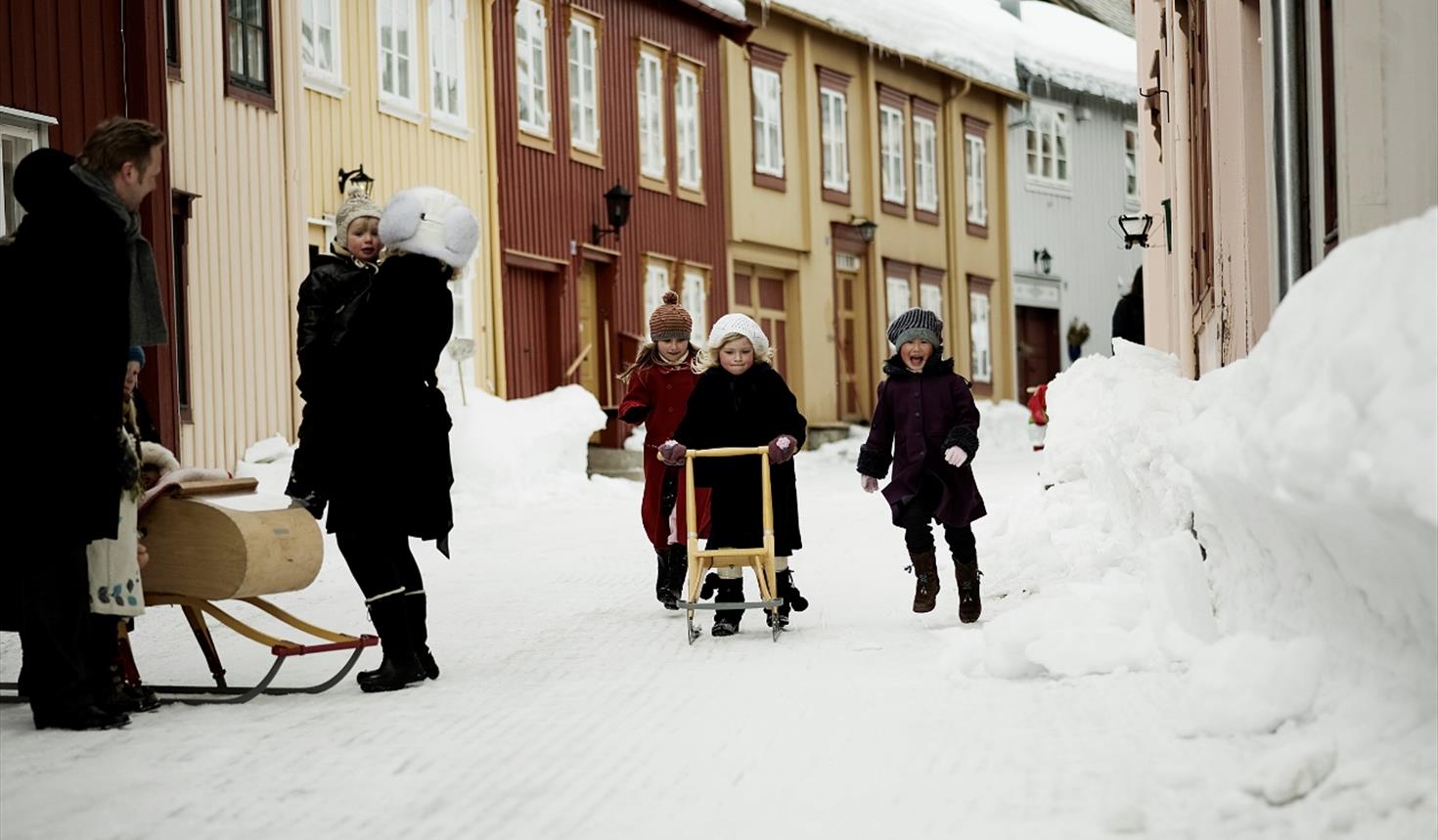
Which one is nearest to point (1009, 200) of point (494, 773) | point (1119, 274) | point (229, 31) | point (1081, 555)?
point (1119, 274)

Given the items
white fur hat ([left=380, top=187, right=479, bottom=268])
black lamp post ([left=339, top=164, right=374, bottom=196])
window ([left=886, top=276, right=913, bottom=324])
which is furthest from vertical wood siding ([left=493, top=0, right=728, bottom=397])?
white fur hat ([left=380, top=187, right=479, bottom=268])

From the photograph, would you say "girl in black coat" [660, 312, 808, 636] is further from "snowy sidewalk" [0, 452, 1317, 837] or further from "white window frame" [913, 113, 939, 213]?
"white window frame" [913, 113, 939, 213]

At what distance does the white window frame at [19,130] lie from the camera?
11875mm

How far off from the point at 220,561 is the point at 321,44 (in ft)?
39.9

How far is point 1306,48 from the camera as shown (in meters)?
6.62

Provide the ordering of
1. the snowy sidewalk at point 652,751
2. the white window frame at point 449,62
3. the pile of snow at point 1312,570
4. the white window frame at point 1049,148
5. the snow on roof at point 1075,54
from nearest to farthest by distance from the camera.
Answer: the pile of snow at point 1312,570 → the snowy sidewalk at point 652,751 → the white window frame at point 449,62 → the snow on roof at point 1075,54 → the white window frame at point 1049,148

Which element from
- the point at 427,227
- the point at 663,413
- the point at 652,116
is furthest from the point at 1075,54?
the point at 427,227

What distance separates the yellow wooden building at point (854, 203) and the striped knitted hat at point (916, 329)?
18.5 metres

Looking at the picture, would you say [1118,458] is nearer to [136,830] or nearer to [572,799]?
[572,799]

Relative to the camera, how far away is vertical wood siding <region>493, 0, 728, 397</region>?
21094mm

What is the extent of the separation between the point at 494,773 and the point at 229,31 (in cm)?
1216

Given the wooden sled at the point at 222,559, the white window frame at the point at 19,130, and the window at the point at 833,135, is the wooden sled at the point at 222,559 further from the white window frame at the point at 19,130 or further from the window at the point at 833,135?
the window at the point at 833,135

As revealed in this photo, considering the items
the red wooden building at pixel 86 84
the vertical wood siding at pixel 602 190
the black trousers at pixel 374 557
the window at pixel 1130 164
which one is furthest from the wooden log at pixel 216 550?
the window at pixel 1130 164

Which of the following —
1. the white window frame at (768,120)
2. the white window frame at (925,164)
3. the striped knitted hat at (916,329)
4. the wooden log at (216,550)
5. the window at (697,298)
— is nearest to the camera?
the wooden log at (216,550)
